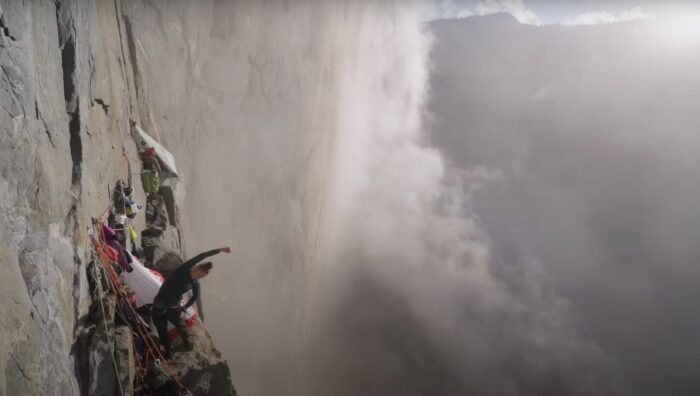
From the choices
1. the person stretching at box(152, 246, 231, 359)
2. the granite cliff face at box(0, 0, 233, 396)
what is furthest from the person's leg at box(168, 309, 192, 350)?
the granite cliff face at box(0, 0, 233, 396)

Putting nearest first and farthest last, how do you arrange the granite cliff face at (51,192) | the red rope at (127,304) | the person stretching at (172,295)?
the granite cliff face at (51,192) → the red rope at (127,304) → the person stretching at (172,295)

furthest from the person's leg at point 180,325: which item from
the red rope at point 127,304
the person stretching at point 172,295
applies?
the red rope at point 127,304

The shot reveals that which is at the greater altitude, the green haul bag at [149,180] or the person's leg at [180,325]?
the green haul bag at [149,180]

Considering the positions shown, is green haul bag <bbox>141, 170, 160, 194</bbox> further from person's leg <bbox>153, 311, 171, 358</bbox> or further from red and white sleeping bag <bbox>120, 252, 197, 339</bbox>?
person's leg <bbox>153, 311, 171, 358</bbox>

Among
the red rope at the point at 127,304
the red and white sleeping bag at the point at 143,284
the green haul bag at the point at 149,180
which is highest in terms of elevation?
the green haul bag at the point at 149,180

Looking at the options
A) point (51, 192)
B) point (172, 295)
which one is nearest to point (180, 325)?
point (172, 295)

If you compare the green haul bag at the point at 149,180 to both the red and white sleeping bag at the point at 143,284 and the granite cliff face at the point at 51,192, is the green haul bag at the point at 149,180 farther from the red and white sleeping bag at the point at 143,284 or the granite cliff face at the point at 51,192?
the red and white sleeping bag at the point at 143,284

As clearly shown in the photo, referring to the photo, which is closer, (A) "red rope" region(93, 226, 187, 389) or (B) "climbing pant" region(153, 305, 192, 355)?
(A) "red rope" region(93, 226, 187, 389)
